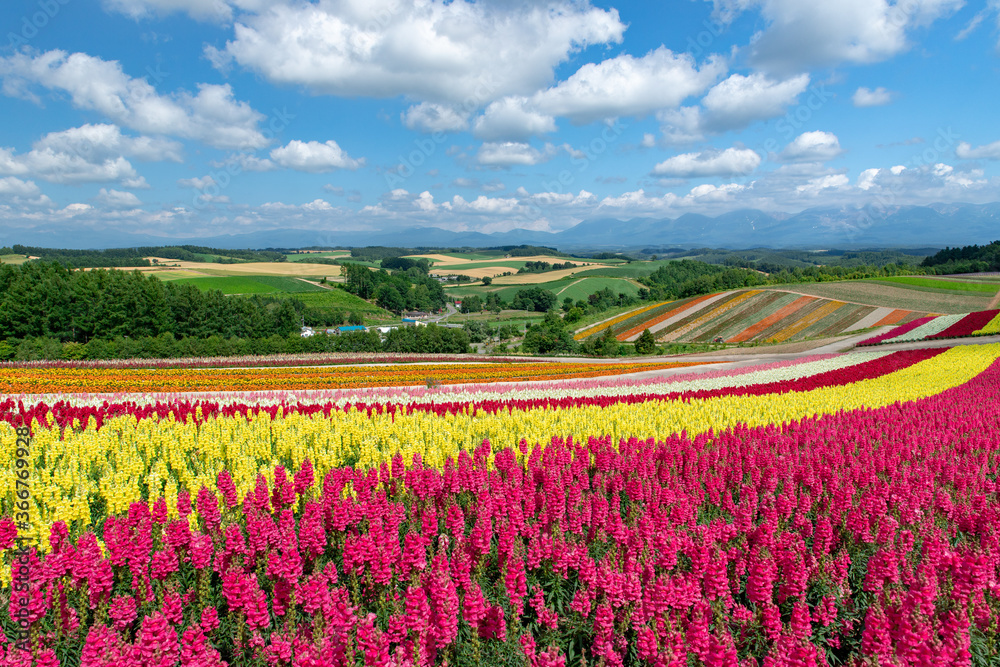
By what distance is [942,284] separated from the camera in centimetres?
8438

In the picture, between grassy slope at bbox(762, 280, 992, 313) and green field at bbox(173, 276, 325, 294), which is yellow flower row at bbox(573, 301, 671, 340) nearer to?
grassy slope at bbox(762, 280, 992, 313)

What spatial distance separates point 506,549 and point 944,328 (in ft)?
215

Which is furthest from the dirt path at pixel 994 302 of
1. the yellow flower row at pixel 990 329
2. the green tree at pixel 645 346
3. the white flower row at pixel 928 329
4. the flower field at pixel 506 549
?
the flower field at pixel 506 549

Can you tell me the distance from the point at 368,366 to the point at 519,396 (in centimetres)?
1901

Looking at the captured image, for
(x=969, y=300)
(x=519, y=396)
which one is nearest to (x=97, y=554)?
(x=519, y=396)

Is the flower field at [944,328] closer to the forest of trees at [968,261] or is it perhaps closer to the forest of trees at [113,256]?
the forest of trees at [968,261]

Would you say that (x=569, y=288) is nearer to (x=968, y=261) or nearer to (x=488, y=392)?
(x=968, y=261)

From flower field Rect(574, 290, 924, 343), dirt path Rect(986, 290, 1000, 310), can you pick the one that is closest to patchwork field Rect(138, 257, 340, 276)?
flower field Rect(574, 290, 924, 343)

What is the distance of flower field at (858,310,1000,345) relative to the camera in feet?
162

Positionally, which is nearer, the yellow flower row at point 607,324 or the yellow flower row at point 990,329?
the yellow flower row at point 990,329

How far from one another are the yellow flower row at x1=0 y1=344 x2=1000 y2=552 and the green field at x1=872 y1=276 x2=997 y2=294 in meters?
87.1

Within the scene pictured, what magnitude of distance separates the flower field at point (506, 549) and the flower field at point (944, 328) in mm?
48417

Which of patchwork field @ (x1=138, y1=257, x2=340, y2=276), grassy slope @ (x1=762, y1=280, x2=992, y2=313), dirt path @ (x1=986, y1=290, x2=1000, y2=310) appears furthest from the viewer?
patchwork field @ (x1=138, y1=257, x2=340, y2=276)

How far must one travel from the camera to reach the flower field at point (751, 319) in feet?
217
